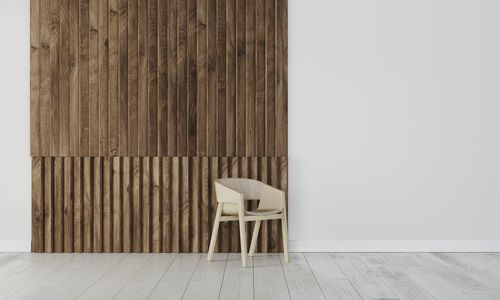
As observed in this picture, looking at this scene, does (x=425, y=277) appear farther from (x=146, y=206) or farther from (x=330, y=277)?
(x=146, y=206)

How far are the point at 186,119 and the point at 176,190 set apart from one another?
0.62 m

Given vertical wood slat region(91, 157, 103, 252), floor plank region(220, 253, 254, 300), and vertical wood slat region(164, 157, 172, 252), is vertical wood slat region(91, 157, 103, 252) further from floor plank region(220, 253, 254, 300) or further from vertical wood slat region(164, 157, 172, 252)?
floor plank region(220, 253, 254, 300)

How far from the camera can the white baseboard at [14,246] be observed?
5.04 metres

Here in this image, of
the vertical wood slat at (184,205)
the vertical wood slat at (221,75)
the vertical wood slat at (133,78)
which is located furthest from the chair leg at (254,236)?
the vertical wood slat at (133,78)

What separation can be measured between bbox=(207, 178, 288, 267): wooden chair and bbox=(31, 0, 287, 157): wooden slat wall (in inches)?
12.7

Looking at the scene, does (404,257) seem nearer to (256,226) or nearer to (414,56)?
(256,226)

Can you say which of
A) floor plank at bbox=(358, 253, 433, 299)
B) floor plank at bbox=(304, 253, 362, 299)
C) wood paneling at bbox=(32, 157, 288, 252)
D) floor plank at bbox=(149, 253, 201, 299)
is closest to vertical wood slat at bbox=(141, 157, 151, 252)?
wood paneling at bbox=(32, 157, 288, 252)

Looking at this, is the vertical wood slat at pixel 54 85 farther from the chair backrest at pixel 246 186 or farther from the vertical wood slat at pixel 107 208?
the chair backrest at pixel 246 186

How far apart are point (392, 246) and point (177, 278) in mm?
2023

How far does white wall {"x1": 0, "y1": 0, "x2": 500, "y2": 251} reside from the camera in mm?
5078

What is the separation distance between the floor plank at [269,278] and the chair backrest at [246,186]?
51 cm

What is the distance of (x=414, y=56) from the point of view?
16.8 ft

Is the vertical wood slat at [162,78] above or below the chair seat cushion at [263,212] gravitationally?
above

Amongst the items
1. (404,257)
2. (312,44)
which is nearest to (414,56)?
(312,44)
